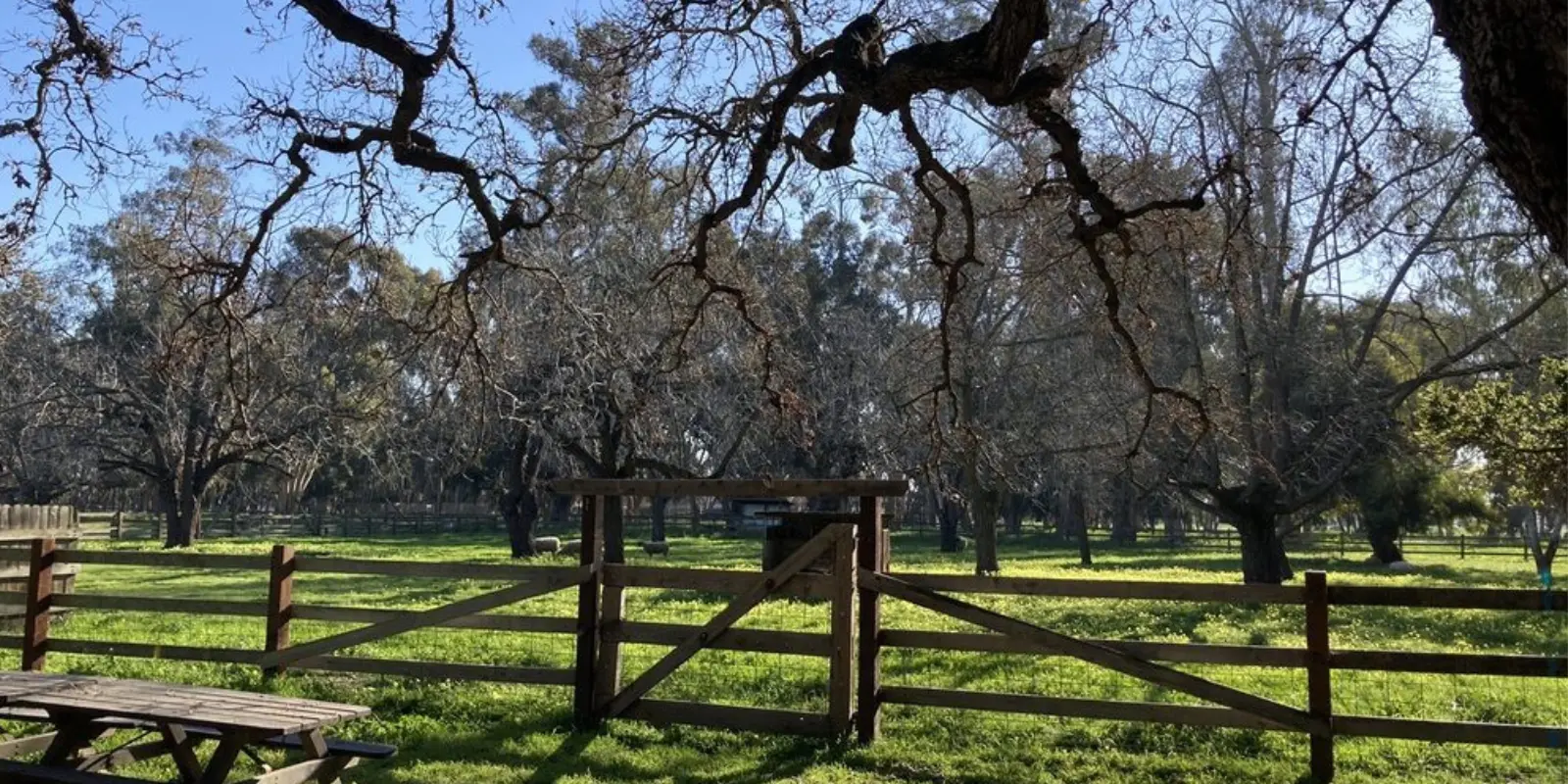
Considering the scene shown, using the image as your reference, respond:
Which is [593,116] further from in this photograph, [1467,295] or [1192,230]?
[1467,295]

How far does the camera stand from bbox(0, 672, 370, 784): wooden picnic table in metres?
5.27

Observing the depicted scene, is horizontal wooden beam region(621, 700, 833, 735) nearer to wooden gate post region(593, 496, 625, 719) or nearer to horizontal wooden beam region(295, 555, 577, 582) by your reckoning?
wooden gate post region(593, 496, 625, 719)

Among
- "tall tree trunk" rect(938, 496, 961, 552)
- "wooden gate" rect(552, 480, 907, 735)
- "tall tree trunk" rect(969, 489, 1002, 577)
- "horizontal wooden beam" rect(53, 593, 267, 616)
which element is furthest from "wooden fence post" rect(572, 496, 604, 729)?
"tall tree trunk" rect(938, 496, 961, 552)

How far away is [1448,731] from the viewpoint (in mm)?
6703

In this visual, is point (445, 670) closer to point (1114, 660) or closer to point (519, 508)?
point (1114, 660)

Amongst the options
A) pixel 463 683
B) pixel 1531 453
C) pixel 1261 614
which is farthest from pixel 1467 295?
pixel 463 683

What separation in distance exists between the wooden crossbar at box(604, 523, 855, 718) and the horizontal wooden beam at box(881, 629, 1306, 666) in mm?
770

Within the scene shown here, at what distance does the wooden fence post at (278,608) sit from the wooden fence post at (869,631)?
4742 millimetres

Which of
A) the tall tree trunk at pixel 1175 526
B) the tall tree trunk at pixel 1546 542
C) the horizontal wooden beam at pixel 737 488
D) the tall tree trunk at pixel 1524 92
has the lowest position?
the tall tree trunk at pixel 1175 526

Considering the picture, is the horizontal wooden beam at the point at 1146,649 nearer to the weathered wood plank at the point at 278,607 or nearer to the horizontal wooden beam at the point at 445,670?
the horizontal wooden beam at the point at 445,670

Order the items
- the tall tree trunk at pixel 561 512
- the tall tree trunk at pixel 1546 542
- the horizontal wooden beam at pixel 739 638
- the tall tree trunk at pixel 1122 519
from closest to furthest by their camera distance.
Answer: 1. the tall tree trunk at pixel 1546 542
2. the horizontal wooden beam at pixel 739 638
3. the tall tree trunk at pixel 1122 519
4. the tall tree trunk at pixel 561 512

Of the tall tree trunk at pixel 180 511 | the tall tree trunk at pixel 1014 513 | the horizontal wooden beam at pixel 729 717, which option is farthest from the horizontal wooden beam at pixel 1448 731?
the tall tree trunk at pixel 1014 513

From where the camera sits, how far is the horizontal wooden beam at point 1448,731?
652 centimetres

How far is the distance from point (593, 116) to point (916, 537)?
173 feet
